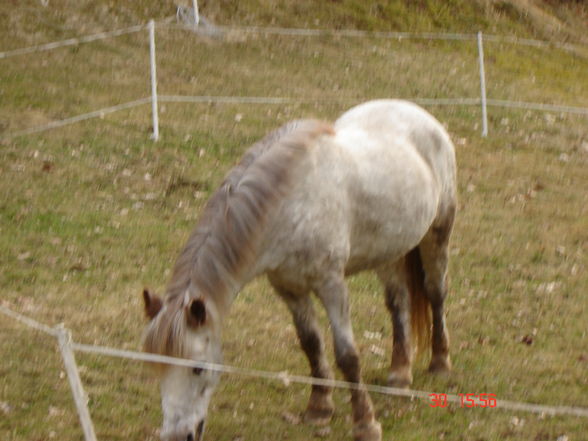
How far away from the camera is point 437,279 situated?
6.70 metres

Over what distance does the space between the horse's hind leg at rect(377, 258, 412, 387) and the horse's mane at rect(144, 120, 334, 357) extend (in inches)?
62.9

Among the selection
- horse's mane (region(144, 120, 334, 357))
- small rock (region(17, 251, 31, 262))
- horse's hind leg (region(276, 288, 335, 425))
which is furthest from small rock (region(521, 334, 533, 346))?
small rock (region(17, 251, 31, 262))

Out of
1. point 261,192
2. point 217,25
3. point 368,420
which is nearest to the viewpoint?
point 261,192

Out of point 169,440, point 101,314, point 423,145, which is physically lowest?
point 101,314

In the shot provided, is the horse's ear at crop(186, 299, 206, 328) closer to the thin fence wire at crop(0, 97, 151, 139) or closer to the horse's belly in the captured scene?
the horse's belly

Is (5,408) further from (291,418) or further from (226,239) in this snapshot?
(226,239)

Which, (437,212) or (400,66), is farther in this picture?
(400,66)

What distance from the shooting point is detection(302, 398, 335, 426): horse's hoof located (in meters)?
6.06

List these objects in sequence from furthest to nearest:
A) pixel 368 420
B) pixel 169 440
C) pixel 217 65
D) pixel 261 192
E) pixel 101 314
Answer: pixel 217 65
pixel 101 314
pixel 368 420
pixel 261 192
pixel 169 440

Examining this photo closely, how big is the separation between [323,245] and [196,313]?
1.00 m

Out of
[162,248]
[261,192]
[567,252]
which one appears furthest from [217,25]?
[261,192]

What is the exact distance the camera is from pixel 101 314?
765cm

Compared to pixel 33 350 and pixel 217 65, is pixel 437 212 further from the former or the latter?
pixel 217 65

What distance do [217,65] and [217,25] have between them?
1.48 meters
